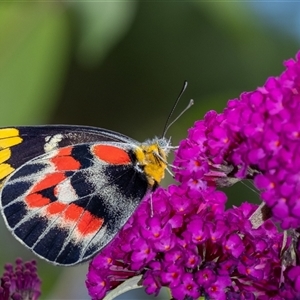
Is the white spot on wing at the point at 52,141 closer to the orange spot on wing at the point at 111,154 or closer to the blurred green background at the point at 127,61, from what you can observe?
the orange spot on wing at the point at 111,154

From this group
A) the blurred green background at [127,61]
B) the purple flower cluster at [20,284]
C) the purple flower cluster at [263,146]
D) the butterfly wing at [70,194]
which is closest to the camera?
the purple flower cluster at [263,146]

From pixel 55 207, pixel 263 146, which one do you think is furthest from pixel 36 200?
pixel 263 146

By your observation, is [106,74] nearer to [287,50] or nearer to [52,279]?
[287,50]

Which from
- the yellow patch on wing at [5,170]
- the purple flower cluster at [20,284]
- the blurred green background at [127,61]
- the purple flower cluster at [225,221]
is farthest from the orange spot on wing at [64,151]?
the blurred green background at [127,61]

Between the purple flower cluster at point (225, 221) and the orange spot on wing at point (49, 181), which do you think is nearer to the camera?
the purple flower cluster at point (225, 221)

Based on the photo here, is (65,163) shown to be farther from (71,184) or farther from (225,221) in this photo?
(225,221)
